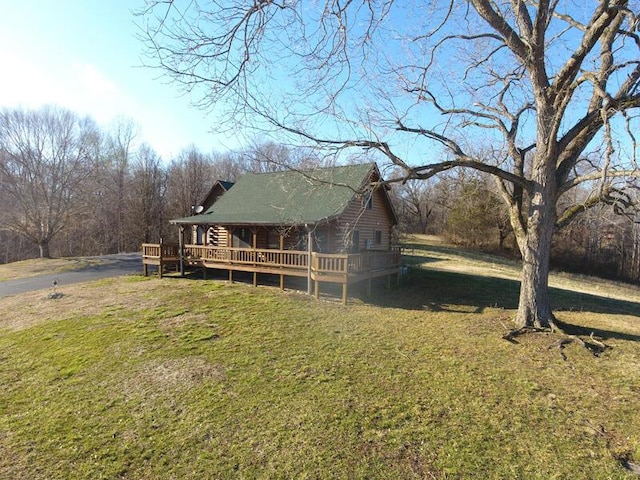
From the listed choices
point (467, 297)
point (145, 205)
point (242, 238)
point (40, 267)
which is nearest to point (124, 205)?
point (145, 205)

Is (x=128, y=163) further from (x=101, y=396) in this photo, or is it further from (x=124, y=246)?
(x=101, y=396)

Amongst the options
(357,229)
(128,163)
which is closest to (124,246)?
(128,163)

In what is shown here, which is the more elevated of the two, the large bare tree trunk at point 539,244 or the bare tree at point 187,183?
the bare tree at point 187,183

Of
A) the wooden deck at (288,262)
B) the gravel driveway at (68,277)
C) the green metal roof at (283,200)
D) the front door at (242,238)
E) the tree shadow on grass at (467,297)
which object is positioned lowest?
the gravel driveway at (68,277)

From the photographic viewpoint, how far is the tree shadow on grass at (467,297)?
36.7 feet

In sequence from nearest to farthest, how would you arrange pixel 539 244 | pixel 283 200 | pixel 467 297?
pixel 539 244 < pixel 467 297 < pixel 283 200

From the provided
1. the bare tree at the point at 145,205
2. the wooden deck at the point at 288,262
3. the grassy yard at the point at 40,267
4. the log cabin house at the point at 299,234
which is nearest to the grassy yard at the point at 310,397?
the wooden deck at the point at 288,262

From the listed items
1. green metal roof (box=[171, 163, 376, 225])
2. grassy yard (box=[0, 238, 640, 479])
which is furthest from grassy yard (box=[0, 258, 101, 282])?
grassy yard (box=[0, 238, 640, 479])

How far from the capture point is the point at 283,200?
1666 cm

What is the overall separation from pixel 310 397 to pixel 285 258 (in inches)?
326

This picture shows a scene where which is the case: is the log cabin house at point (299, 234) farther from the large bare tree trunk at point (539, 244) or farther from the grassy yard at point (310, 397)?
the large bare tree trunk at point (539, 244)

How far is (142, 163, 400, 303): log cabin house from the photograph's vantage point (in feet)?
40.2

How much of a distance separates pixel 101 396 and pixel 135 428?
1.39 m

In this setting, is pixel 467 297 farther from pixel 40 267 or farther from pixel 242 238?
pixel 40 267
